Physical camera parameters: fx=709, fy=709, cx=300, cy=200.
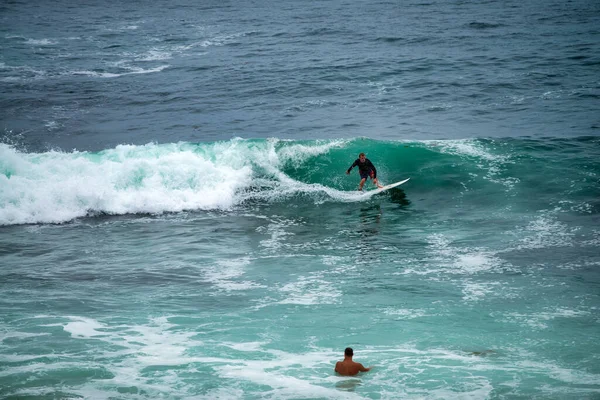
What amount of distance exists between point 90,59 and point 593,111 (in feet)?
82.4

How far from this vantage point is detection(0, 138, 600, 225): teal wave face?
21.1m

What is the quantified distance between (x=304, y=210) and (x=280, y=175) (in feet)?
9.67

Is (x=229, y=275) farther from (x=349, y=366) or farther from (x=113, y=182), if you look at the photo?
(x=113, y=182)

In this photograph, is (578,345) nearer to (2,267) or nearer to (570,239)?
(570,239)

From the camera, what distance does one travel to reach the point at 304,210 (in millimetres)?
20953

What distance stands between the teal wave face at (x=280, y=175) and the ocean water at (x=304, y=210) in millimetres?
90

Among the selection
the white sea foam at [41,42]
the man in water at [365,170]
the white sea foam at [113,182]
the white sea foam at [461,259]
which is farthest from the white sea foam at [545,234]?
the white sea foam at [41,42]

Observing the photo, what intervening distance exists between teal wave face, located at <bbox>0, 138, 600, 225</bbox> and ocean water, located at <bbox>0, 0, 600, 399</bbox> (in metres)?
0.09

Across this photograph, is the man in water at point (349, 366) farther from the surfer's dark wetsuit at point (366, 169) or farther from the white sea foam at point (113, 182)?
the surfer's dark wetsuit at point (366, 169)

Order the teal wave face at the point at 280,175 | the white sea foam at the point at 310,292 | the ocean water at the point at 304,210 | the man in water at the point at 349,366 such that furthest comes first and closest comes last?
the teal wave face at the point at 280,175 → the white sea foam at the point at 310,292 → the ocean water at the point at 304,210 → the man in water at the point at 349,366

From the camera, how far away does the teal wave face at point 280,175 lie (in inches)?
829

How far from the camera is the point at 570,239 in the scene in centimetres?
1695

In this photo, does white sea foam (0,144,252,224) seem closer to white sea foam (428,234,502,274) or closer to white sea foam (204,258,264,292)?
white sea foam (204,258,264,292)

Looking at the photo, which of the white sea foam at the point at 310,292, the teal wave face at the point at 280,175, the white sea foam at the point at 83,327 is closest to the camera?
the white sea foam at the point at 83,327
